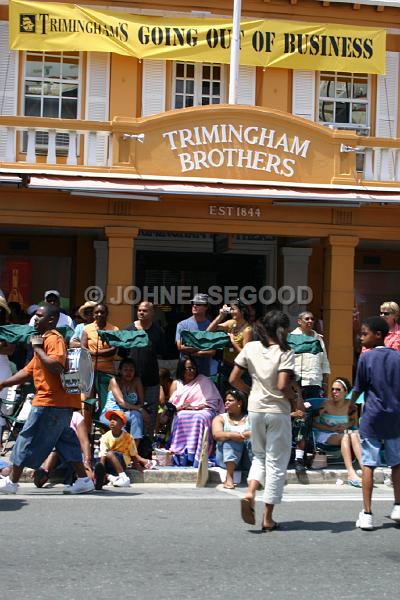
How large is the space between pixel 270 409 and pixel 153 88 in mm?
10084

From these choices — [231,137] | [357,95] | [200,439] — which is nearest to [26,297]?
[231,137]

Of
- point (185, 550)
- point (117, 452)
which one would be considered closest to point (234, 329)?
point (117, 452)

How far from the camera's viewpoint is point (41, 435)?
942 centimetres

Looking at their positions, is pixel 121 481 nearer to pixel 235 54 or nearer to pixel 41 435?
pixel 41 435

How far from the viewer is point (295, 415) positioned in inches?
447

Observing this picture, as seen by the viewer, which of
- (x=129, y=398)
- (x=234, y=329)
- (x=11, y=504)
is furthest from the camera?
(x=234, y=329)

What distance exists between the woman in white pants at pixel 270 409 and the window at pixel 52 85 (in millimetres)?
9725

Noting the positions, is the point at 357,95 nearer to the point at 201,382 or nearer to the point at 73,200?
the point at 73,200

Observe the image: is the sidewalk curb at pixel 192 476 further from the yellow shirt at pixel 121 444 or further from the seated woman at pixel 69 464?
the seated woman at pixel 69 464

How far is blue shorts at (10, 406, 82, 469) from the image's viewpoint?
30.9ft

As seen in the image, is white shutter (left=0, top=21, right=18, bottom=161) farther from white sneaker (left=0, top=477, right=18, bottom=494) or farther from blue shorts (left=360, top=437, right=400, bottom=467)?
blue shorts (left=360, top=437, right=400, bottom=467)

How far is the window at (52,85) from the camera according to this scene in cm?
1712

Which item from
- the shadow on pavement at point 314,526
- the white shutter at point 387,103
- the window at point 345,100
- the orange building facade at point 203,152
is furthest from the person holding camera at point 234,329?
the white shutter at point 387,103

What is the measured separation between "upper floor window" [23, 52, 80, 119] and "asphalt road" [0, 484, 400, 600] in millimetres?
8764
